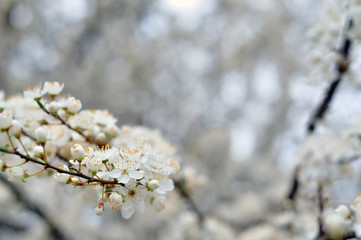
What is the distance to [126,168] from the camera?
34.4 inches

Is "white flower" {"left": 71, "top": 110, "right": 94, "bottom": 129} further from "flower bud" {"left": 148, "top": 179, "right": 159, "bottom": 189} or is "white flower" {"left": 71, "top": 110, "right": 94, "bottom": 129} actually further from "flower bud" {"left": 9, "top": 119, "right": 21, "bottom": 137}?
"flower bud" {"left": 148, "top": 179, "right": 159, "bottom": 189}

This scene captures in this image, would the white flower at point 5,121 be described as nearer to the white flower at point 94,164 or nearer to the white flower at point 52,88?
the white flower at point 52,88

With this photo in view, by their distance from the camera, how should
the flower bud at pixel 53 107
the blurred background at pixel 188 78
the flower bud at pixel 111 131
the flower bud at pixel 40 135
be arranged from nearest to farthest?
1. the flower bud at pixel 40 135
2. the flower bud at pixel 53 107
3. the flower bud at pixel 111 131
4. the blurred background at pixel 188 78

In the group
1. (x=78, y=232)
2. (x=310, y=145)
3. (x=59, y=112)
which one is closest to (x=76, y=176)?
(x=59, y=112)

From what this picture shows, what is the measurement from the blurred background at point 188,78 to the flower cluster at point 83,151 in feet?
6.12

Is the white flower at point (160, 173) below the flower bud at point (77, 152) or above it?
below

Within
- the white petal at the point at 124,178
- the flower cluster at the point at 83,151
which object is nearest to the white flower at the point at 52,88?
the flower cluster at the point at 83,151

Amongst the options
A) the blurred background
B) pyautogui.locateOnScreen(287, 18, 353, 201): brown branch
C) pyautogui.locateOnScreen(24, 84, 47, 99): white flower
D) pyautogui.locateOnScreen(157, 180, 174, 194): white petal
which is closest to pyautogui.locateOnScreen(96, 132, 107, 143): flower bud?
pyautogui.locateOnScreen(24, 84, 47, 99): white flower

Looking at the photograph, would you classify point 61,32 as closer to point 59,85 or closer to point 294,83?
point 59,85

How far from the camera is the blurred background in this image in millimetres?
4727

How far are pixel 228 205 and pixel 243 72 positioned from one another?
363 centimetres

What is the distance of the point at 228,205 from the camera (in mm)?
4762

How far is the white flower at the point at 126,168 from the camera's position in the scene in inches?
33.6

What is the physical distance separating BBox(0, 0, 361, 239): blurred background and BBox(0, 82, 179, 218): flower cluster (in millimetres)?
1864
